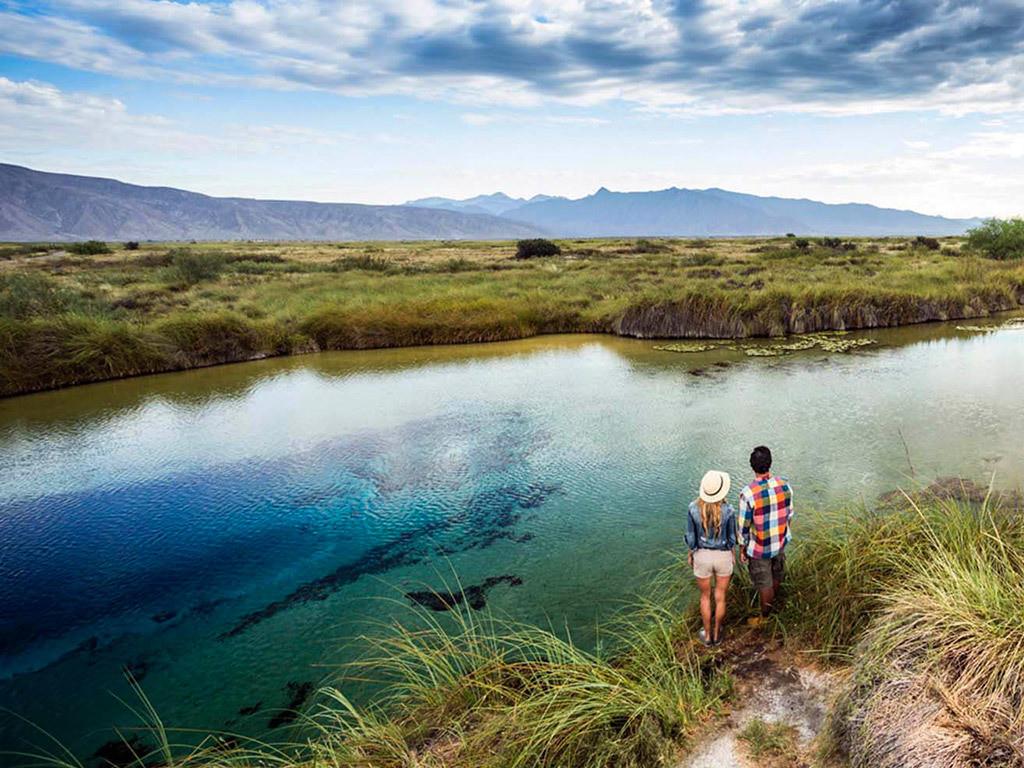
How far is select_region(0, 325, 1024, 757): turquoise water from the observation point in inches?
227

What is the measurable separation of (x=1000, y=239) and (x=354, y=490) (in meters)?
47.0


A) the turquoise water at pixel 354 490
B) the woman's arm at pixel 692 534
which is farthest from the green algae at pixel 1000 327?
the woman's arm at pixel 692 534

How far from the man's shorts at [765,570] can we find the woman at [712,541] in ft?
1.07

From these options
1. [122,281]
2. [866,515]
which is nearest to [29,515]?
[866,515]

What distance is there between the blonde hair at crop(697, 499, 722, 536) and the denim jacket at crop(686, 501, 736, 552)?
2cm

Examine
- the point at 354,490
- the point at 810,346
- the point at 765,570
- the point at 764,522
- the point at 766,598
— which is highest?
the point at 810,346

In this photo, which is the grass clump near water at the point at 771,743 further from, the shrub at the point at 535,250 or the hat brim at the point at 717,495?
the shrub at the point at 535,250

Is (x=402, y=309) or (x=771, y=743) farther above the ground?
(x=402, y=309)

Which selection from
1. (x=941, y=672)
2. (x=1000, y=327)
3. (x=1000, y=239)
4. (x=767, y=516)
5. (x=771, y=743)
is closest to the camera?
(x=941, y=672)

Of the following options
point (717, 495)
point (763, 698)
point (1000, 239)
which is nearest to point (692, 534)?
point (717, 495)

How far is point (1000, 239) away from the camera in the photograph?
127 ft

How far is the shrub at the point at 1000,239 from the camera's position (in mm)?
37281

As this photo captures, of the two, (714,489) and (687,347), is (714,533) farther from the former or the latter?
(687,347)

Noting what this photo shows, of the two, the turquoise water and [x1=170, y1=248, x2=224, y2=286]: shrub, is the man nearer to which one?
the turquoise water
